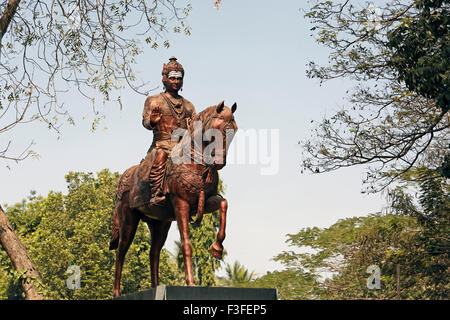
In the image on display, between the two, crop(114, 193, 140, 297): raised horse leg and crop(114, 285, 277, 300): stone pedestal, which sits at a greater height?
crop(114, 193, 140, 297): raised horse leg

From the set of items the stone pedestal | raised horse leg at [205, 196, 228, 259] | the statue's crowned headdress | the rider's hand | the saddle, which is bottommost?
the stone pedestal

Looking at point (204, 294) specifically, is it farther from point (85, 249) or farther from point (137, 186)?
point (85, 249)

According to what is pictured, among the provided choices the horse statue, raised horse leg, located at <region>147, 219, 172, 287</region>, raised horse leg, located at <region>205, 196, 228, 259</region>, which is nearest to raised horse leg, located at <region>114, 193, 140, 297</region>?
raised horse leg, located at <region>147, 219, 172, 287</region>

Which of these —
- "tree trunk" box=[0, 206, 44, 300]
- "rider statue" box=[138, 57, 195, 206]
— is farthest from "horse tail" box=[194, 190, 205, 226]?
"tree trunk" box=[0, 206, 44, 300]

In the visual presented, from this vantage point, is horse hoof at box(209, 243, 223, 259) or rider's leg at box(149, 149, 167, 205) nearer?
horse hoof at box(209, 243, 223, 259)

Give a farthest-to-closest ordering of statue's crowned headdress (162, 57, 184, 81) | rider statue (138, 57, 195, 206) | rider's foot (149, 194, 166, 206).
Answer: statue's crowned headdress (162, 57, 184, 81)
rider statue (138, 57, 195, 206)
rider's foot (149, 194, 166, 206)

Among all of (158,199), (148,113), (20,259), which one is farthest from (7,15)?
(158,199)

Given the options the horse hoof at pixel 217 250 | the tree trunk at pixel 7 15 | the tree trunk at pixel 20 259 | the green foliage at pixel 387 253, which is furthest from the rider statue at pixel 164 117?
the green foliage at pixel 387 253

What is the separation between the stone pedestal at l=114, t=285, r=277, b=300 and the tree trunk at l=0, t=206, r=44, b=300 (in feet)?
16.5

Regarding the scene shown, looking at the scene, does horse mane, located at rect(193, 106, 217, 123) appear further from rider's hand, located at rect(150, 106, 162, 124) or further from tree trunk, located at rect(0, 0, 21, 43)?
tree trunk, located at rect(0, 0, 21, 43)

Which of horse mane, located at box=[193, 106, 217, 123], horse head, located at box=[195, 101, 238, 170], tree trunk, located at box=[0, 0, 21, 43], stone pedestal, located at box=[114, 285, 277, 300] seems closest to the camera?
stone pedestal, located at box=[114, 285, 277, 300]

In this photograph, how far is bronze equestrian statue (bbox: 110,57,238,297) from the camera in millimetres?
9191
